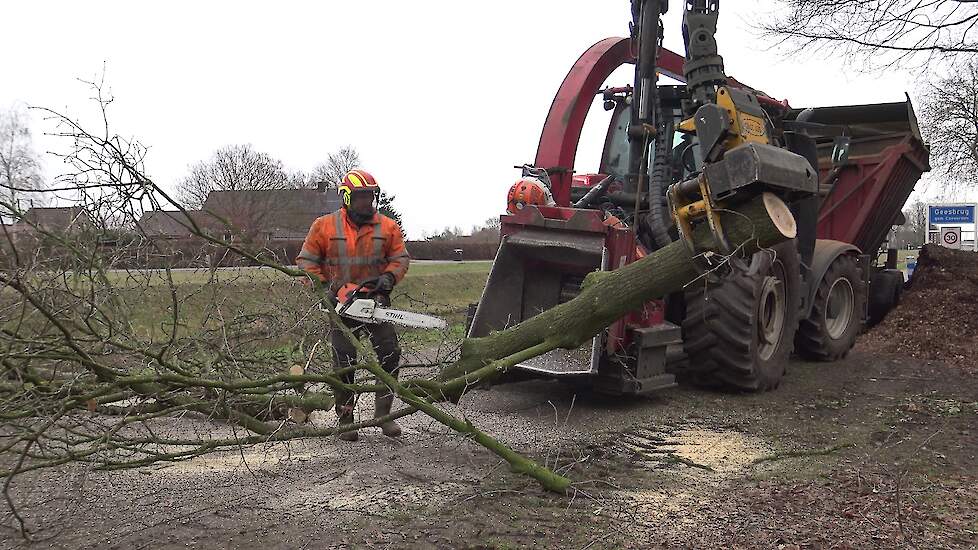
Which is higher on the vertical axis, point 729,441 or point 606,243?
point 606,243

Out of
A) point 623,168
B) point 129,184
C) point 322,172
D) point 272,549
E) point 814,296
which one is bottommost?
point 272,549

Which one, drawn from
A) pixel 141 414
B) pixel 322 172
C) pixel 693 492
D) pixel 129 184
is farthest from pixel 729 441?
pixel 322 172

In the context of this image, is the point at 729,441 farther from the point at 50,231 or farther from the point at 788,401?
the point at 50,231

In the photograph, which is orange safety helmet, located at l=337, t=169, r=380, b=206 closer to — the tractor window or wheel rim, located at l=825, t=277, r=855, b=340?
the tractor window

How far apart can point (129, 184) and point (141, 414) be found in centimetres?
113

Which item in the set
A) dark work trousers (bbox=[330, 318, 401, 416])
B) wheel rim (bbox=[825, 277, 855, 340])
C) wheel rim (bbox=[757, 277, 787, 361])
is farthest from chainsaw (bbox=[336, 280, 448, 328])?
wheel rim (bbox=[825, 277, 855, 340])

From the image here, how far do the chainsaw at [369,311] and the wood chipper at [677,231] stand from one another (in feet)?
3.65

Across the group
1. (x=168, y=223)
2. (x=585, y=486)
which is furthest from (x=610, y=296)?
(x=168, y=223)

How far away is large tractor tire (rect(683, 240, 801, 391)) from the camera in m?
5.82

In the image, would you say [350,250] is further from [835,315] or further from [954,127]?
[954,127]

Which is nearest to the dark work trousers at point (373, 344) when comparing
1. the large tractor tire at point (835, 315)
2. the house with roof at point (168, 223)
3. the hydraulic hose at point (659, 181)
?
the house with roof at point (168, 223)

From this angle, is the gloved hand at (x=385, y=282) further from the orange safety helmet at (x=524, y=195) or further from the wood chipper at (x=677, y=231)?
the orange safety helmet at (x=524, y=195)

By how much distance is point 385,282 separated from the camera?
17.5 feet

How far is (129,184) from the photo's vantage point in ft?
13.0
